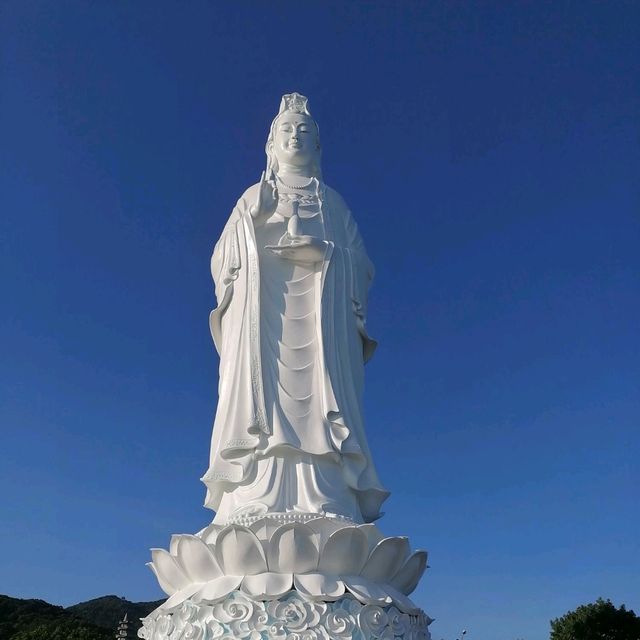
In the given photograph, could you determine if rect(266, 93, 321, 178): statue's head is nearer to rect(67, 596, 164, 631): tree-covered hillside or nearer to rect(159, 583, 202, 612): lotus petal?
rect(159, 583, 202, 612): lotus petal

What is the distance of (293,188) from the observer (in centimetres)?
717

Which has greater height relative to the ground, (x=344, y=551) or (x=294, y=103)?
(x=294, y=103)

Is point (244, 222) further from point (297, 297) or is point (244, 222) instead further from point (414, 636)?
point (414, 636)

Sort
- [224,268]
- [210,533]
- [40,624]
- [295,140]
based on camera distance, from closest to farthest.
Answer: [210,533] → [224,268] → [295,140] → [40,624]


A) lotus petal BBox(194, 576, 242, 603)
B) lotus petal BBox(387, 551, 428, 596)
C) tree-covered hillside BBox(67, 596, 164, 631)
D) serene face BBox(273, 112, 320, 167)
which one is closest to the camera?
lotus petal BBox(194, 576, 242, 603)

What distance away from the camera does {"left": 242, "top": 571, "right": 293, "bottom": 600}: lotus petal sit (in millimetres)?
4355

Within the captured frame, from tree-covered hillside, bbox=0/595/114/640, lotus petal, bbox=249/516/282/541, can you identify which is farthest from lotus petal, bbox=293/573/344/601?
tree-covered hillside, bbox=0/595/114/640

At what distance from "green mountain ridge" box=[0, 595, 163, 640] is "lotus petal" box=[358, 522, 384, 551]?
170 inches

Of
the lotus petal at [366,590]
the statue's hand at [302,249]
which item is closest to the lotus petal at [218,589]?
the lotus petal at [366,590]

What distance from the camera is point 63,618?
22.0m

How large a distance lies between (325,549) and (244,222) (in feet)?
10.7

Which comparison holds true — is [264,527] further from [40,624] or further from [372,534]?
[40,624]

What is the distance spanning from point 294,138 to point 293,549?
175 inches

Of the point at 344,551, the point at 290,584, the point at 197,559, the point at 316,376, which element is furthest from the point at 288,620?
the point at 316,376
